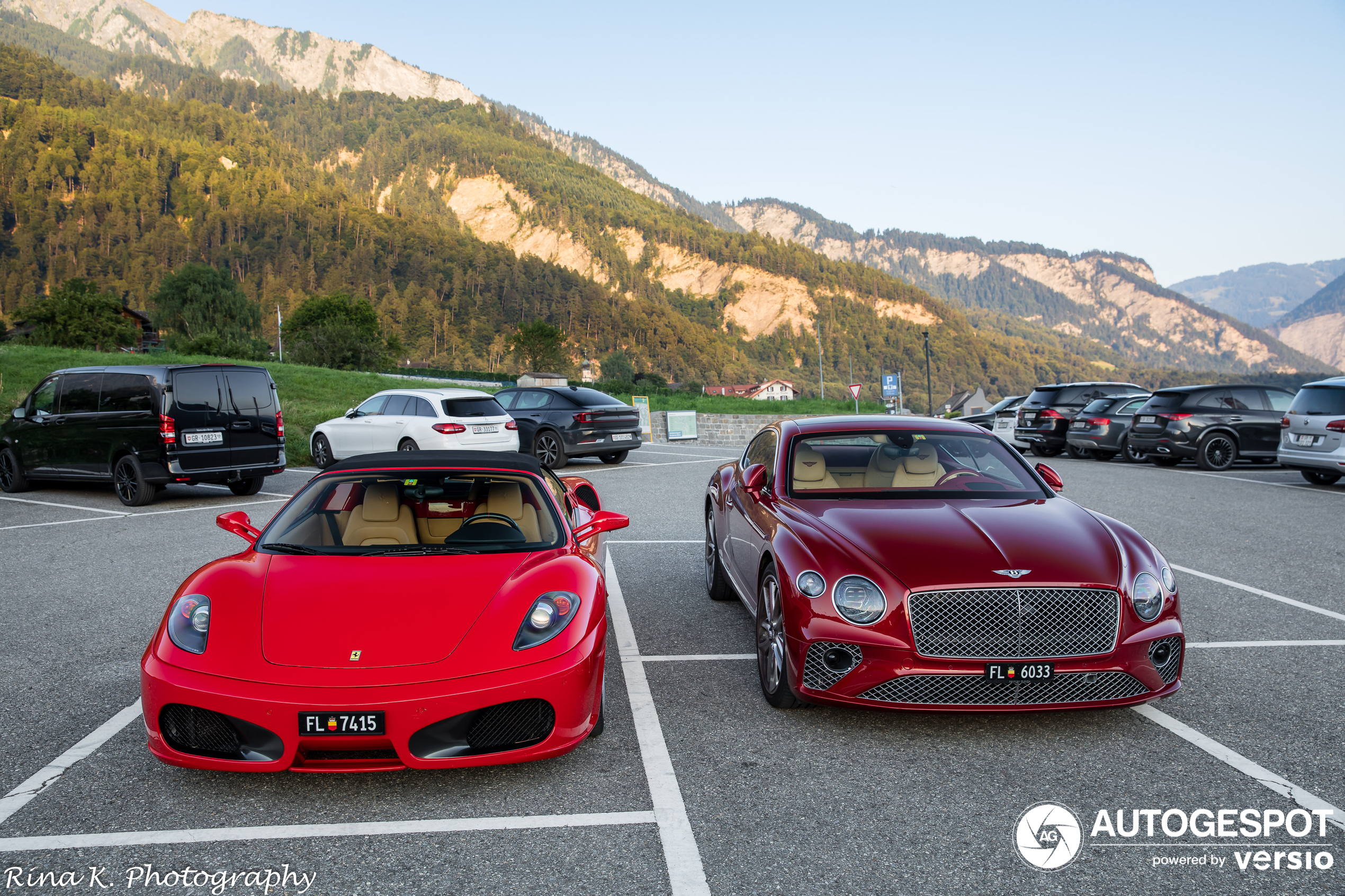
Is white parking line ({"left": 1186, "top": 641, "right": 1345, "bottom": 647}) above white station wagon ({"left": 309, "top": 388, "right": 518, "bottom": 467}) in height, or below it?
below

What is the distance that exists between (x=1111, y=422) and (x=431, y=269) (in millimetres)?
153969

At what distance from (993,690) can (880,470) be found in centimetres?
189

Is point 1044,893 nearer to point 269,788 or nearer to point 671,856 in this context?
point 671,856

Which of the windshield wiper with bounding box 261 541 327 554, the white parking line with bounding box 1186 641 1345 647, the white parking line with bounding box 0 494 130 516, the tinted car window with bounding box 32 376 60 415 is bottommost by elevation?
the white parking line with bounding box 1186 641 1345 647

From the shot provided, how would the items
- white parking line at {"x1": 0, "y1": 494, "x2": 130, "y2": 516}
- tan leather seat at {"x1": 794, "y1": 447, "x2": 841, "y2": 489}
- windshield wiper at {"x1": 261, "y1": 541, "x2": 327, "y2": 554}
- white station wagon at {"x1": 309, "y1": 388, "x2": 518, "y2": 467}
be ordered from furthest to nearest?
white station wagon at {"x1": 309, "y1": 388, "x2": 518, "y2": 467} → white parking line at {"x1": 0, "y1": 494, "x2": 130, "y2": 516} → tan leather seat at {"x1": 794, "y1": 447, "x2": 841, "y2": 489} → windshield wiper at {"x1": 261, "y1": 541, "x2": 327, "y2": 554}

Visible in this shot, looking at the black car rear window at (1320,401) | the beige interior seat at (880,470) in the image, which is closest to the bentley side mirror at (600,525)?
the beige interior seat at (880,470)

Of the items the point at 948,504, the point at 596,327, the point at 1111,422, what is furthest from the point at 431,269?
the point at 948,504

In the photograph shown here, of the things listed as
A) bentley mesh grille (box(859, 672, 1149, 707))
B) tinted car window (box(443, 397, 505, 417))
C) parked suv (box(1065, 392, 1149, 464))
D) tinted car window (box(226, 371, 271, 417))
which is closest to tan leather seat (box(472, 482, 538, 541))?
bentley mesh grille (box(859, 672, 1149, 707))

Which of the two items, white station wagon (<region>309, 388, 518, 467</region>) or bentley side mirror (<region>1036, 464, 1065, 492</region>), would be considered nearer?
bentley side mirror (<region>1036, 464, 1065, 492</region>)

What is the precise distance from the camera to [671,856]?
279 cm

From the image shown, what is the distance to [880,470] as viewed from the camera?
5285 mm

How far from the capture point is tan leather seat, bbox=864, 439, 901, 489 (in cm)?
515

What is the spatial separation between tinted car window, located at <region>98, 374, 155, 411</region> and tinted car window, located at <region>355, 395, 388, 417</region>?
17.0 ft

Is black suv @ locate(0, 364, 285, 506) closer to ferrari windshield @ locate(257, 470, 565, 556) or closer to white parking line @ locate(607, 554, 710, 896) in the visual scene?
ferrari windshield @ locate(257, 470, 565, 556)
